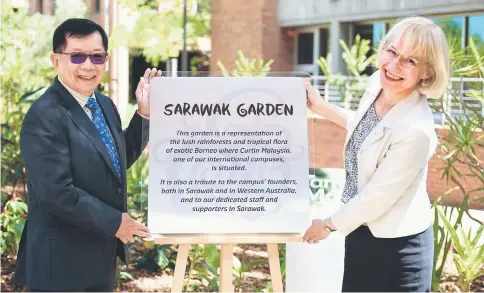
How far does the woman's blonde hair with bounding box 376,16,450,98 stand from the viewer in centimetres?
214

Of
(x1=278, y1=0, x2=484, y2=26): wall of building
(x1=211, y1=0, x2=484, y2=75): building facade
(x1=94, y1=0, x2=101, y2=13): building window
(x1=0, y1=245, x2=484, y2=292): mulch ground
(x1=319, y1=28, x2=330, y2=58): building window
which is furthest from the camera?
(x1=319, y1=28, x2=330, y2=58): building window

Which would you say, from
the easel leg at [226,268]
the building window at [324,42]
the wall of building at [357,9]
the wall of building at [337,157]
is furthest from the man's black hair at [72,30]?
the building window at [324,42]

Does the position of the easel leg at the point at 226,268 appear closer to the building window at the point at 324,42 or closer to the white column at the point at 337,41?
the white column at the point at 337,41

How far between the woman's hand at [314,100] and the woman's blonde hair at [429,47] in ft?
1.58

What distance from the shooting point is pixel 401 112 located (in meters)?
2.19

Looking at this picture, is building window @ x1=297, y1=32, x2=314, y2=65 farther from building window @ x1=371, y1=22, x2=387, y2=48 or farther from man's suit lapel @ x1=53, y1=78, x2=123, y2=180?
man's suit lapel @ x1=53, y1=78, x2=123, y2=180

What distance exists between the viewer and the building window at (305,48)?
10.3 meters

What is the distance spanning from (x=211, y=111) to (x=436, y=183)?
3.90 metres

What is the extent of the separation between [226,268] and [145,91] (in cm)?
77

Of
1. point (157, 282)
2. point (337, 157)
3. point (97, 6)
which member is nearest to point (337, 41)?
point (337, 157)

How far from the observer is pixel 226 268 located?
2652 millimetres

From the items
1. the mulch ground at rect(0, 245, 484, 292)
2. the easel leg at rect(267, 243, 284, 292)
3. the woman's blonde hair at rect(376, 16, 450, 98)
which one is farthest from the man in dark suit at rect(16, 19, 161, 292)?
the mulch ground at rect(0, 245, 484, 292)

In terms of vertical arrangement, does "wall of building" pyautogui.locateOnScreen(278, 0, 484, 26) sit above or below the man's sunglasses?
above

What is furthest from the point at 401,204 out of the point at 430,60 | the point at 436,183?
the point at 436,183
